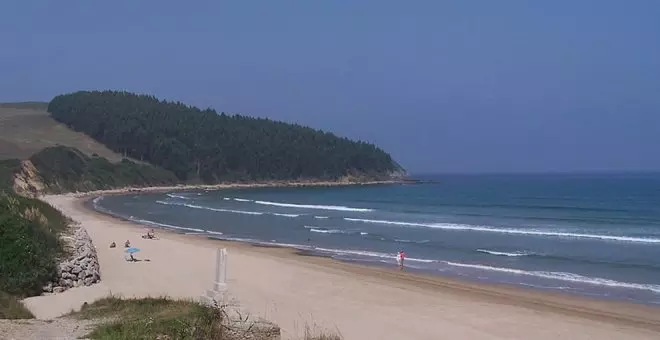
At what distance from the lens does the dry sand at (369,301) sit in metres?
13.8

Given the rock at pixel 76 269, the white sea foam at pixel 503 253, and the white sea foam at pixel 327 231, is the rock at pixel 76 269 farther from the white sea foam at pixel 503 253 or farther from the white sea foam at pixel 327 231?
the white sea foam at pixel 327 231

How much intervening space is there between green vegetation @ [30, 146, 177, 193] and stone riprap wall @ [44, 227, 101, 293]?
71.9 meters

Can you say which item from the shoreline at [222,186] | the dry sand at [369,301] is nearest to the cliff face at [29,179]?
the shoreline at [222,186]

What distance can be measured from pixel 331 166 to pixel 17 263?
14423 cm

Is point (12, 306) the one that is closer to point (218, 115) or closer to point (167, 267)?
point (167, 267)

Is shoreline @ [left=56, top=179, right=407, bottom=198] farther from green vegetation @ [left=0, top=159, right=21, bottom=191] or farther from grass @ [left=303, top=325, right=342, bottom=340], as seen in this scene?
grass @ [left=303, top=325, right=342, bottom=340]

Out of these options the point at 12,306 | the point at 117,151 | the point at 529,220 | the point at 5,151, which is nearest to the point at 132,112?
the point at 117,151

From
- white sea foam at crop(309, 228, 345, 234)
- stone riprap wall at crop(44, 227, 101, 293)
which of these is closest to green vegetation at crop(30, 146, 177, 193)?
white sea foam at crop(309, 228, 345, 234)

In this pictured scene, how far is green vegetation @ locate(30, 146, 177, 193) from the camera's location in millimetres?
89250

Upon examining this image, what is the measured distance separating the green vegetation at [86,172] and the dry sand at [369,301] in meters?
69.2

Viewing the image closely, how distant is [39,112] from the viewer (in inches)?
6895

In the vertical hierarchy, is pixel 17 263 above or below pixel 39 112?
below

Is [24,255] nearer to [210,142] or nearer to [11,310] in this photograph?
[11,310]

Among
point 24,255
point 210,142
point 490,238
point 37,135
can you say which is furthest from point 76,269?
point 37,135
